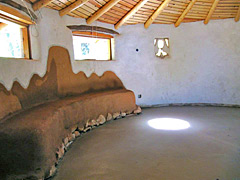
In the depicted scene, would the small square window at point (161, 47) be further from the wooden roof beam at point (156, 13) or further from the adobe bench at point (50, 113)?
the adobe bench at point (50, 113)

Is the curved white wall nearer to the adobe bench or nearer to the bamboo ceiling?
the bamboo ceiling

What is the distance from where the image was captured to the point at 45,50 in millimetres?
4059

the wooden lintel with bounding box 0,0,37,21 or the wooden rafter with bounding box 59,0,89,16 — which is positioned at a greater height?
the wooden rafter with bounding box 59,0,89,16

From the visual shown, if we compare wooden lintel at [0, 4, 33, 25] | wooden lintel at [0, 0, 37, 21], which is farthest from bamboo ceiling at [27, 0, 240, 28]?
wooden lintel at [0, 4, 33, 25]

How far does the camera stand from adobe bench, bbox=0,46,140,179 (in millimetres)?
2307

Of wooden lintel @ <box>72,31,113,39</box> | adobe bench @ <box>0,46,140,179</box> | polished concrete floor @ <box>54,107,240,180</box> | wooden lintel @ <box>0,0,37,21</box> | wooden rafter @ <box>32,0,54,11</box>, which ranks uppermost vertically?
wooden rafter @ <box>32,0,54,11</box>

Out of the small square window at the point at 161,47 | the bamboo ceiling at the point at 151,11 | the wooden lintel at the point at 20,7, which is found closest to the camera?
the wooden lintel at the point at 20,7

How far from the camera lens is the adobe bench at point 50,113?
2.31m

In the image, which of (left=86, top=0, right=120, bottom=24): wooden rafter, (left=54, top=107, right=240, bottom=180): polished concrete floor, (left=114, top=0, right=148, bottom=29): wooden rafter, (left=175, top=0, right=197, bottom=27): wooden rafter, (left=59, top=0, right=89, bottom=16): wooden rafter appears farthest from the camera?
(left=175, top=0, right=197, bottom=27): wooden rafter

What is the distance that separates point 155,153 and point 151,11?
14.2ft

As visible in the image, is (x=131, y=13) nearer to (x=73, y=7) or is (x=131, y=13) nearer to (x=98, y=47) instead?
(x=73, y=7)

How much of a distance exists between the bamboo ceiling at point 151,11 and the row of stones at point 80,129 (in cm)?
262

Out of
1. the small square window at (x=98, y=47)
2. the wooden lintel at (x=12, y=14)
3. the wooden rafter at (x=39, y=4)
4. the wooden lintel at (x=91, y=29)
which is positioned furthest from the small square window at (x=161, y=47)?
the wooden lintel at (x=12, y=14)

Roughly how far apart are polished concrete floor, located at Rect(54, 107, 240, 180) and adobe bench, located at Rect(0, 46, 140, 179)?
11.0 inches
